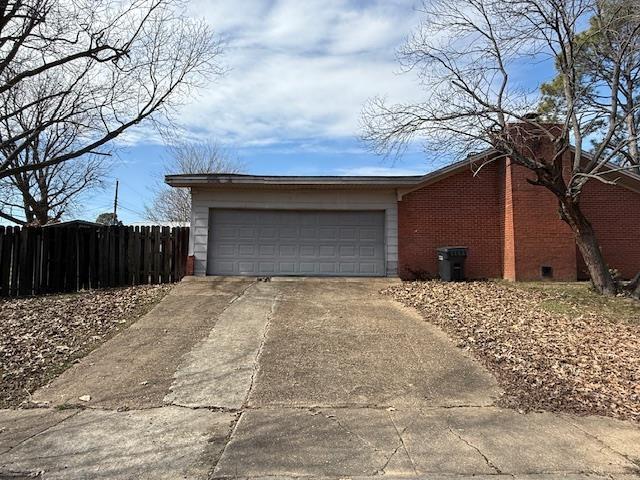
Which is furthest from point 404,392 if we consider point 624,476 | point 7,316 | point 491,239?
point 491,239

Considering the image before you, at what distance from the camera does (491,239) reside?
1507 cm

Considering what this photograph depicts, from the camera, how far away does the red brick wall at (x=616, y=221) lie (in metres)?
14.9

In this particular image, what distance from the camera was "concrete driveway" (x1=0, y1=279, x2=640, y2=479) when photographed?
13.3 feet

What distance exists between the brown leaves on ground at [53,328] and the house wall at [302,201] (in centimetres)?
312

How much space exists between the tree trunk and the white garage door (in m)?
5.29

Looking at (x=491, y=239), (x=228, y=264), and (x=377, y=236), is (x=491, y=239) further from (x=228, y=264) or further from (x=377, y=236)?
(x=228, y=264)

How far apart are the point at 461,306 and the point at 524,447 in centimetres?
605

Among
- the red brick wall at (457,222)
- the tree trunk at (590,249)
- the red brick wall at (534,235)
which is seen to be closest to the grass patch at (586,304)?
the tree trunk at (590,249)

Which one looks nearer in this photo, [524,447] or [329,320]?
[524,447]

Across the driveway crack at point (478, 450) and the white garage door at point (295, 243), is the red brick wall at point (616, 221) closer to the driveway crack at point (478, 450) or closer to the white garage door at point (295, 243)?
the white garage door at point (295, 243)

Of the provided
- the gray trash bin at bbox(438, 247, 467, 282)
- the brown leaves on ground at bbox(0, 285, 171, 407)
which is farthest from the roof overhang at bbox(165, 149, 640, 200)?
the brown leaves on ground at bbox(0, 285, 171, 407)

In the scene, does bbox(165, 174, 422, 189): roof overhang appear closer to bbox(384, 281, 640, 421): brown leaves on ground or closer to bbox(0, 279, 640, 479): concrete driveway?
bbox(384, 281, 640, 421): brown leaves on ground

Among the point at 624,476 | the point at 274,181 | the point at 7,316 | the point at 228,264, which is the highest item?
the point at 274,181

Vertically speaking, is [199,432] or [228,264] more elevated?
[228,264]
